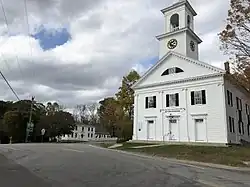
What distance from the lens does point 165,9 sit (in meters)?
38.5

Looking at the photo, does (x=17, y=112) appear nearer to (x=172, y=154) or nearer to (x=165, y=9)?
(x=165, y=9)

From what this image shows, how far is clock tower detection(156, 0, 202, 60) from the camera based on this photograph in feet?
118

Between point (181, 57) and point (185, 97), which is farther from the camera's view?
point (181, 57)

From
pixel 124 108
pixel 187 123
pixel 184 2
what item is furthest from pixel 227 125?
pixel 124 108

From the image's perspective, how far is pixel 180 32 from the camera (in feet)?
119

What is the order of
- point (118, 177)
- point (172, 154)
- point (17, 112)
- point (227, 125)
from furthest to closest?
point (17, 112) → point (227, 125) → point (172, 154) → point (118, 177)

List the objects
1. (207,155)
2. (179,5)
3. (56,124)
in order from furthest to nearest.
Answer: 1. (56,124)
2. (179,5)
3. (207,155)

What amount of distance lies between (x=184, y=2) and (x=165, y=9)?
8.96ft

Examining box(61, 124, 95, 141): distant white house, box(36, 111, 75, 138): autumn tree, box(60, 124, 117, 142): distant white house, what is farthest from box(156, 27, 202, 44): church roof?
box(61, 124, 95, 141): distant white house

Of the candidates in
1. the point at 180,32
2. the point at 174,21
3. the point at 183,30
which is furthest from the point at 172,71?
the point at 174,21

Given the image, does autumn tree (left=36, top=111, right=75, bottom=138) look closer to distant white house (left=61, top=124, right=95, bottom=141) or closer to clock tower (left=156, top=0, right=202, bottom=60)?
distant white house (left=61, top=124, right=95, bottom=141)

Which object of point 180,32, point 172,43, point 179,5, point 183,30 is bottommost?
point 172,43

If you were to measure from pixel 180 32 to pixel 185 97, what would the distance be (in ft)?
30.8

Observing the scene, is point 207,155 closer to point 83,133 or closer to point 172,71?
point 172,71
